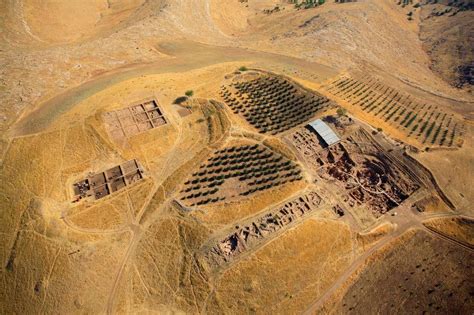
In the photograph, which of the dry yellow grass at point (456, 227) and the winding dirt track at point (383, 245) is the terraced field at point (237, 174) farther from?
the dry yellow grass at point (456, 227)

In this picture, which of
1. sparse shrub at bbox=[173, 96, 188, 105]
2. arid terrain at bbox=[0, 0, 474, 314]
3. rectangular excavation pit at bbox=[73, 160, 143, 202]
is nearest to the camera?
arid terrain at bbox=[0, 0, 474, 314]

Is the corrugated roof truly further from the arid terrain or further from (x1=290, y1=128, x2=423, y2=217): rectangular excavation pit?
(x1=290, y1=128, x2=423, y2=217): rectangular excavation pit

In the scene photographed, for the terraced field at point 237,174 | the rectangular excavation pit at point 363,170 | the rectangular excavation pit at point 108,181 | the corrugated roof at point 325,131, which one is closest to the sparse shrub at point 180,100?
the terraced field at point 237,174

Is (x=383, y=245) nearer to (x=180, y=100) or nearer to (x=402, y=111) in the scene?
(x=402, y=111)

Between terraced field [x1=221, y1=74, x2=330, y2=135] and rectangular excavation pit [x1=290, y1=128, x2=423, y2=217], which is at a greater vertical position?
terraced field [x1=221, y1=74, x2=330, y2=135]

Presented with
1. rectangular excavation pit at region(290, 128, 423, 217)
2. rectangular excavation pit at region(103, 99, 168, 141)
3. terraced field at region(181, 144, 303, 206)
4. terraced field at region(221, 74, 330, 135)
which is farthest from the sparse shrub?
rectangular excavation pit at region(290, 128, 423, 217)

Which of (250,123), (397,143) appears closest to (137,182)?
(250,123)

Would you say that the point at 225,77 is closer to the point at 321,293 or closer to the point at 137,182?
the point at 137,182
